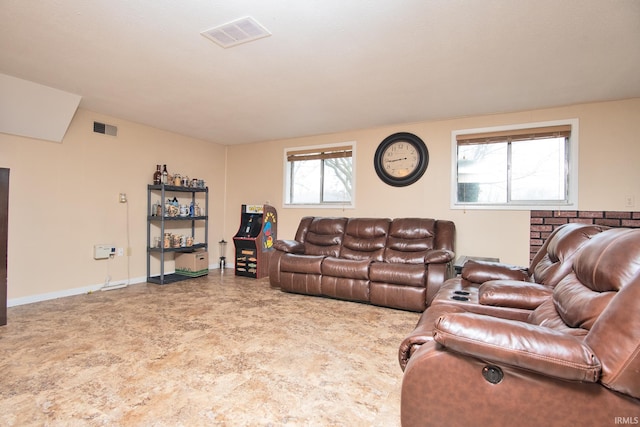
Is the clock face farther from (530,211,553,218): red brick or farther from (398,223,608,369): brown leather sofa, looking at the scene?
(398,223,608,369): brown leather sofa

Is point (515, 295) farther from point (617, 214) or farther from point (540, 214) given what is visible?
point (617, 214)

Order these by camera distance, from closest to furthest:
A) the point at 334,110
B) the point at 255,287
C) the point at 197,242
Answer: the point at 334,110 < the point at 255,287 < the point at 197,242

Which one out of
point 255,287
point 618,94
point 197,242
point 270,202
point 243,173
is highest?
point 618,94

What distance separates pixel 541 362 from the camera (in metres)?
0.94

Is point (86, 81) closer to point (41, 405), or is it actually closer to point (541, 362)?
point (41, 405)

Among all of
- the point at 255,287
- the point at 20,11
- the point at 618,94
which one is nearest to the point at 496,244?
the point at 618,94

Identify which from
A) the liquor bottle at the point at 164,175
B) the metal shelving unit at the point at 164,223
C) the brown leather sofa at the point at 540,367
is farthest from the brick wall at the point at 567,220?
the liquor bottle at the point at 164,175

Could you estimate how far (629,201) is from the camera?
3.38 metres

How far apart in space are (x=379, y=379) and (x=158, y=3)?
2.72 m

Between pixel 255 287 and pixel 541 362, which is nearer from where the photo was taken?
pixel 541 362

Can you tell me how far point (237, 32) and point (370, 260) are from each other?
107 inches

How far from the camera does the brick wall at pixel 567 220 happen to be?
338 centimetres

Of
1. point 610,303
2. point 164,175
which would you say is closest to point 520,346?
point 610,303

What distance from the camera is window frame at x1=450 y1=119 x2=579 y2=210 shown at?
141 inches
